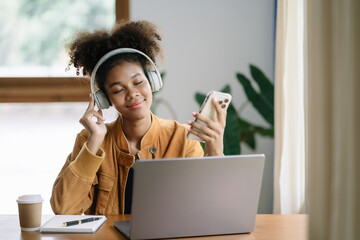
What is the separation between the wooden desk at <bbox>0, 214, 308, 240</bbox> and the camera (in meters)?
1.21

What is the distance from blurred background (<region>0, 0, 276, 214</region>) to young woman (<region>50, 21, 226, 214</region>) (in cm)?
148

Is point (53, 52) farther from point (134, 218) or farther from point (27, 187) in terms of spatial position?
point (134, 218)

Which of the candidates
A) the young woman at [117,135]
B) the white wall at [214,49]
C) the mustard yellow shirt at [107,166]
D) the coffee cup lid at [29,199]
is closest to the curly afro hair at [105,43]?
the young woman at [117,135]

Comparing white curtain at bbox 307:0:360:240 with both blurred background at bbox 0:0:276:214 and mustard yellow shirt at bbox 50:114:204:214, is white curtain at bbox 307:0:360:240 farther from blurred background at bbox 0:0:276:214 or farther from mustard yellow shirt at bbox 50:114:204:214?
blurred background at bbox 0:0:276:214

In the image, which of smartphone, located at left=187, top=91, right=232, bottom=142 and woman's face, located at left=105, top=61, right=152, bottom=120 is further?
woman's face, located at left=105, top=61, right=152, bottom=120

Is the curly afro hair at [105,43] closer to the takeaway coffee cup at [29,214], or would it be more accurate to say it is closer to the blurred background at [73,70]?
the takeaway coffee cup at [29,214]

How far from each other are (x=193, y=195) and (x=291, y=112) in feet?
5.57

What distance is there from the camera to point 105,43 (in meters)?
1.82

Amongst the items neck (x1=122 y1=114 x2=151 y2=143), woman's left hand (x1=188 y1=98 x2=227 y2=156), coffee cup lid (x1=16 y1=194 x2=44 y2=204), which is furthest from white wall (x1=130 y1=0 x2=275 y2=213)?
coffee cup lid (x1=16 y1=194 x2=44 y2=204)

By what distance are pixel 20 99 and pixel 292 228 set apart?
2.62 metres

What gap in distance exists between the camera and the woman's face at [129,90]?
167cm

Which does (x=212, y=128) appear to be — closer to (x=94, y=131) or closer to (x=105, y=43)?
(x=94, y=131)

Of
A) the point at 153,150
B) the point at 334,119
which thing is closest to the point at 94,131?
the point at 153,150

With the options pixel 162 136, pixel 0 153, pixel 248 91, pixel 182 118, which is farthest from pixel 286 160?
pixel 0 153
